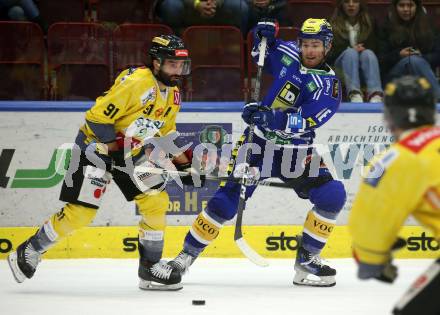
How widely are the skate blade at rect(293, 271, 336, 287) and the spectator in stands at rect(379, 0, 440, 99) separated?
1.78m

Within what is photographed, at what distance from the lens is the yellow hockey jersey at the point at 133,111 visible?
468 cm

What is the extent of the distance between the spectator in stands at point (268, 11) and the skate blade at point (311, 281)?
211 cm

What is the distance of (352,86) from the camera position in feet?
20.6

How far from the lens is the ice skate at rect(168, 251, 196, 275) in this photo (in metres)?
5.00

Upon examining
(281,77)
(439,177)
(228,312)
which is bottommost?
(228,312)

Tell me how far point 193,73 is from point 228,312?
2.49 meters

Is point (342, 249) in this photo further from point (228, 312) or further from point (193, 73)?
point (228, 312)

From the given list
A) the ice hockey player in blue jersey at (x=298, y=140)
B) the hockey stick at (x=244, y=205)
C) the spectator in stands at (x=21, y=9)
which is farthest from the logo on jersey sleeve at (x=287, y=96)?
the spectator in stands at (x=21, y=9)

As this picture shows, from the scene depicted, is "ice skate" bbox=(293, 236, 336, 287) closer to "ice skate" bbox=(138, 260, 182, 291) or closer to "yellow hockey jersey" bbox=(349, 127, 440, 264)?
"ice skate" bbox=(138, 260, 182, 291)

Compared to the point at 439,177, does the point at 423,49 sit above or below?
below

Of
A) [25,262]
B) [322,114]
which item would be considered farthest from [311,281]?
[25,262]

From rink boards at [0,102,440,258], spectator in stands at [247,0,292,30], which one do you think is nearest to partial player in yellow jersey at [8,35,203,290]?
rink boards at [0,102,440,258]

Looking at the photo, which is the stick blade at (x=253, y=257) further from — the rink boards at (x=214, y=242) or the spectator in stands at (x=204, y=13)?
the spectator in stands at (x=204, y=13)

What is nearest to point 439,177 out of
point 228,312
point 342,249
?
point 228,312
